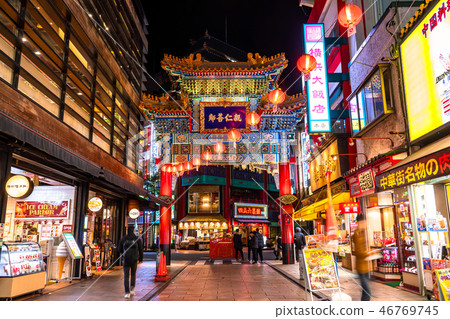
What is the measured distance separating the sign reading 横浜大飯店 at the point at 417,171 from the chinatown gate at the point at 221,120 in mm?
9394

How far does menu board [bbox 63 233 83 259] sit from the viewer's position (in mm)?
Answer: 11217

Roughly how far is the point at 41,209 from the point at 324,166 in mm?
14143

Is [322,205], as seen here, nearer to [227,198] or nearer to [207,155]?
[207,155]

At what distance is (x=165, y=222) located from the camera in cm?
1784

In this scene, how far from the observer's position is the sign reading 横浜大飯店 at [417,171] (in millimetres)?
6387

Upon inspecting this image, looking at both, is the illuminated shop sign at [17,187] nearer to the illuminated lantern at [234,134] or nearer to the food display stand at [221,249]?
the illuminated lantern at [234,134]

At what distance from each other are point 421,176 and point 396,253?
5.20 meters

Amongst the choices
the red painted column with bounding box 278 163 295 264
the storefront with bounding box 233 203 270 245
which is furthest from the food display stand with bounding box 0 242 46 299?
the storefront with bounding box 233 203 270 245

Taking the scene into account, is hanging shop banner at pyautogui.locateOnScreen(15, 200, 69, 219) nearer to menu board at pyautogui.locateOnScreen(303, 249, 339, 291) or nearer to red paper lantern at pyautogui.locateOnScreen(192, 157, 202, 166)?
red paper lantern at pyautogui.locateOnScreen(192, 157, 202, 166)

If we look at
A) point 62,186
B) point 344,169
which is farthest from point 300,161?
Answer: point 62,186

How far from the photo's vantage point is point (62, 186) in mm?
12211

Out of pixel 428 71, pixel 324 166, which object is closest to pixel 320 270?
pixel 428 71

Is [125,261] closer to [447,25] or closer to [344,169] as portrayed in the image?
[447,25]

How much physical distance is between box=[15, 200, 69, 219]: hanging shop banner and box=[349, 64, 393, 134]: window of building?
37.2 ft
